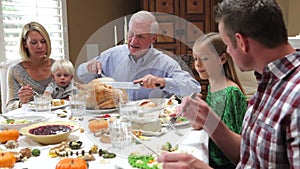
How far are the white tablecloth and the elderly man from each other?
495 millimetres

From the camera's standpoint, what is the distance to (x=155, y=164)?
954 mm

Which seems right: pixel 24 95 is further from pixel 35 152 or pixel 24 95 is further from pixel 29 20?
pixel 29 20

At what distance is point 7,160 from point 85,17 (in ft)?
8.70

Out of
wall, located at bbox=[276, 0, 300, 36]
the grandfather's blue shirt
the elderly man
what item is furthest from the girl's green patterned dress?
wall, located at bbox=[276, 0, 300, 36]

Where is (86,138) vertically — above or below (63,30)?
below

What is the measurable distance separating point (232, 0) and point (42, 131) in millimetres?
830

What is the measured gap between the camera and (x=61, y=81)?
7.57 feet

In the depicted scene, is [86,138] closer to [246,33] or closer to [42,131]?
[42,131]

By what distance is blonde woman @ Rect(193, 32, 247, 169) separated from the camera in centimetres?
148

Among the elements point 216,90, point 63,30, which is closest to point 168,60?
point 216,90

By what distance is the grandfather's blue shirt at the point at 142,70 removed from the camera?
64.8 inches

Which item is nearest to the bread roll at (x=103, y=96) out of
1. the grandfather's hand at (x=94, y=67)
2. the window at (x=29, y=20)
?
the grandfather's hand at (x=94, y=67)

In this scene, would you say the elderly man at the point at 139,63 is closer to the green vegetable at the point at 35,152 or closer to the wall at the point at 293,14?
the green vegetable at the point at 35,152

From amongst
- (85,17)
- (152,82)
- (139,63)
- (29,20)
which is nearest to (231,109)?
(152,82)
